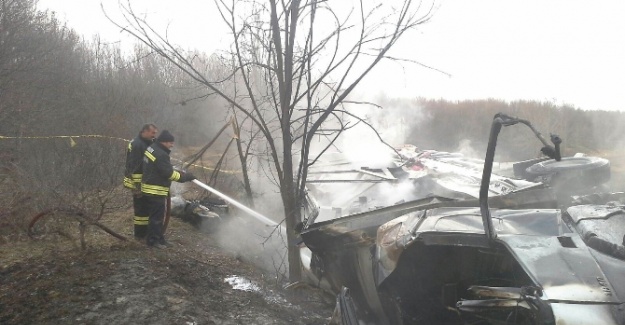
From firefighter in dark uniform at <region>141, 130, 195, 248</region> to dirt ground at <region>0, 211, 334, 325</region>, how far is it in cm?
24

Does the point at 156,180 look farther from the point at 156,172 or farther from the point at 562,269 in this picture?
the point at 562,269

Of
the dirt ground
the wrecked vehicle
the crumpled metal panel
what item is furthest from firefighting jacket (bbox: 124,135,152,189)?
the crumpled metal panel

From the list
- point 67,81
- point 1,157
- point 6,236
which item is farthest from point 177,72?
point 6,236

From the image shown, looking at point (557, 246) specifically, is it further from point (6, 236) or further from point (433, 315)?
point (6, 236)

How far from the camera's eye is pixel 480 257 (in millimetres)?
3354

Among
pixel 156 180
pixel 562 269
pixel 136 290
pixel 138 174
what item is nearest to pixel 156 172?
pixel 156 180

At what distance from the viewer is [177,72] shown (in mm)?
21875

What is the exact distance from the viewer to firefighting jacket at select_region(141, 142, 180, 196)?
5684mm

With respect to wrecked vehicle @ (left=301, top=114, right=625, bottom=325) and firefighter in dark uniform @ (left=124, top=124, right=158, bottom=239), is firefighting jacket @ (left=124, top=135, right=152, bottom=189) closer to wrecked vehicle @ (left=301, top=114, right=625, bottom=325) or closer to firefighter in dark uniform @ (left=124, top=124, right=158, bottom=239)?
firefighter in dark uniform @ (left=124, top=124, right=158, bottom=239)

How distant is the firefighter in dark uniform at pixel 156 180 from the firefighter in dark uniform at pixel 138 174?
0.29m

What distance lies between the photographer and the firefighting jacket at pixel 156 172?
5684 mm

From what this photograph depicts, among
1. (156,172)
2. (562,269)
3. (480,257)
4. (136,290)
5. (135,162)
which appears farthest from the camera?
(135,162)

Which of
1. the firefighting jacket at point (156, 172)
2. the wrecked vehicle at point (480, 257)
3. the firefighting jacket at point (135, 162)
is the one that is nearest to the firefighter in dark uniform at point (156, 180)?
the firefighting jacket at point (156, 172)

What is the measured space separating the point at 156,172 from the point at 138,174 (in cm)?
61
